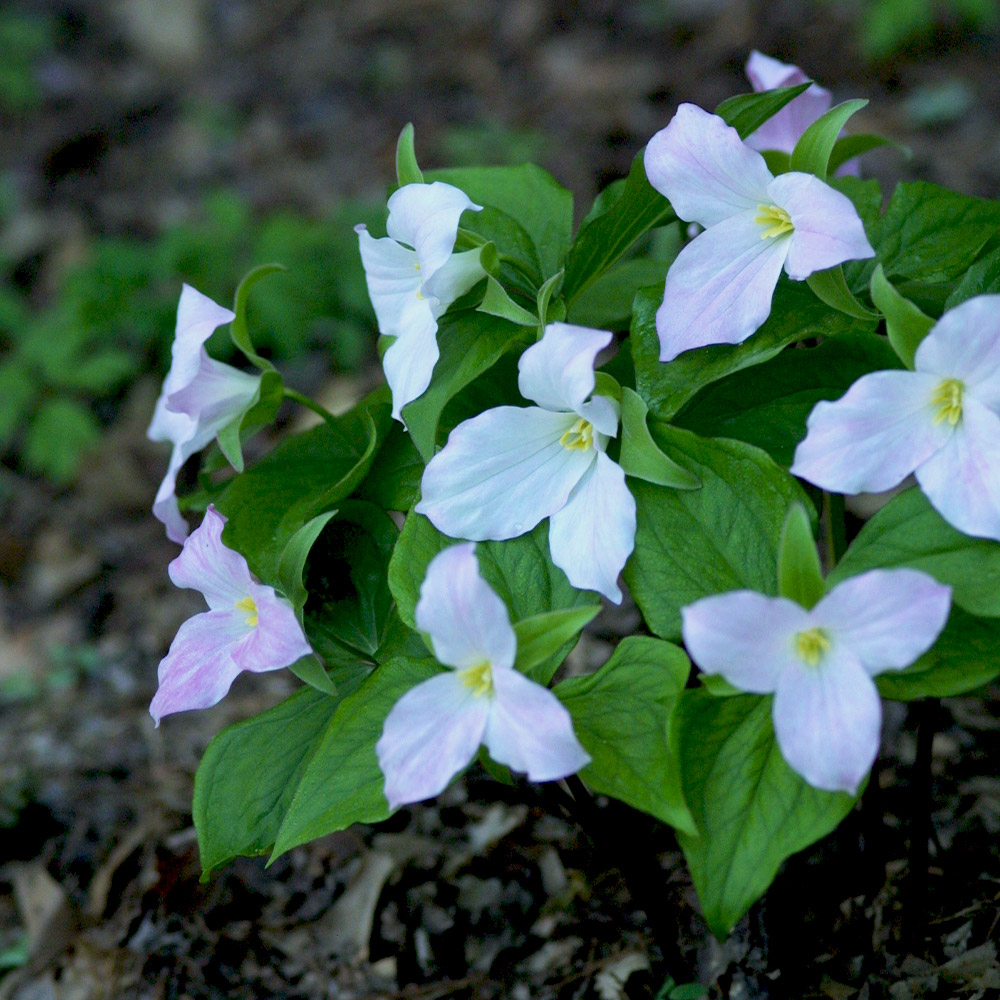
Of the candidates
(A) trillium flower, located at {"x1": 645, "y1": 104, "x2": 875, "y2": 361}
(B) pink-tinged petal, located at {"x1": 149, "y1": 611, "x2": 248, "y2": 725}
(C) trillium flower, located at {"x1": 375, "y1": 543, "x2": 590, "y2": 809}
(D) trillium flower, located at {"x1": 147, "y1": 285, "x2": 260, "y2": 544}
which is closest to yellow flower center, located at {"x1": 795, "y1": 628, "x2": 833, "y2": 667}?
(C) trillium flower, located at {"x1": 375, "y1": 543, "x2": 590, "y2": 809}

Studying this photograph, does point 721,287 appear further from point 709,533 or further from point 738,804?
point 738,804

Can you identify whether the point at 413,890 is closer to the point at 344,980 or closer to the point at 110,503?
the point at 344,980

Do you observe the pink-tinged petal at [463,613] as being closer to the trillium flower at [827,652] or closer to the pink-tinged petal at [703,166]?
the trillium flower at [827,652]

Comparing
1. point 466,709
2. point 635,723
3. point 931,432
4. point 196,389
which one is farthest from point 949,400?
point 196,389

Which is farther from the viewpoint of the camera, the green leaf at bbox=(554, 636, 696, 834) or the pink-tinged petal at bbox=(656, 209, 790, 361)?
the pink-tinged petal at bbox=(656, 209, 790, 361)

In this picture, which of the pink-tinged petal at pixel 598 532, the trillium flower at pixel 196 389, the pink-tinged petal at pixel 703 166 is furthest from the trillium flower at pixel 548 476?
the trillium flower at pixel 196 389

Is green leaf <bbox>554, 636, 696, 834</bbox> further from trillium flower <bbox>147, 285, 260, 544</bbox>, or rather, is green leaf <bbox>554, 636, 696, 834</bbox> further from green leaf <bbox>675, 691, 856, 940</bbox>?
trillium flower <bbox>147, 285, 260, 544</bbox>

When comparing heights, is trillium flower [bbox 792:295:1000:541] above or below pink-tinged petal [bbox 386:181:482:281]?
below
